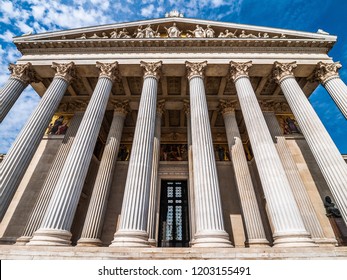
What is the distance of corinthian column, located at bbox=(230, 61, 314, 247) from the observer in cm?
732

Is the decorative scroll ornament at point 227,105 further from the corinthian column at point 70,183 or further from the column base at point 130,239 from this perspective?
the column base at point 130,239

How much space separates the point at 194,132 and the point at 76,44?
10.7 meters

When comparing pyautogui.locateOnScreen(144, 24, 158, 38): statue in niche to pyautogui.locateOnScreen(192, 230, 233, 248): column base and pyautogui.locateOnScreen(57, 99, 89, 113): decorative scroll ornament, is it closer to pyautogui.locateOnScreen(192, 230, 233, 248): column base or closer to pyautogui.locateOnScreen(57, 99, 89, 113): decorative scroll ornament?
pyautogui.locateOnScreen(57, 99, 89, 113): decorative scroll ornament

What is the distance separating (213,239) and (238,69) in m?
10.6

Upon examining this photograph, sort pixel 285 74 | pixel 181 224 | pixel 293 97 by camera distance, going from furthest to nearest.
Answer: pixel 181 224 < pixel 285 74 < pixel 293 97

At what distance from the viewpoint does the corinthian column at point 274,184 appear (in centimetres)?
732

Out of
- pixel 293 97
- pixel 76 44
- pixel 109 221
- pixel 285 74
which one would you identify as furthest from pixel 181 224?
pixel 76 44

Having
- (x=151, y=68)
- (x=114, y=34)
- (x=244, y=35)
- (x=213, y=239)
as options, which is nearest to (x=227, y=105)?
(x=244, y=35)

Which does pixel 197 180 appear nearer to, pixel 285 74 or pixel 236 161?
pixel 236 161

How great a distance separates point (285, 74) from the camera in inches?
500

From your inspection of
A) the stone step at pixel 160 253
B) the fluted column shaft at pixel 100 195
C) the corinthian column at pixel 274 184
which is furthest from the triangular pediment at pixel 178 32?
the stone step at pixel 160 253

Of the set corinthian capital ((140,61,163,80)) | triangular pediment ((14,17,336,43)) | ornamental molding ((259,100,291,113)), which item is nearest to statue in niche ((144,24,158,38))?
triangular pediment ((14,17,336,43))

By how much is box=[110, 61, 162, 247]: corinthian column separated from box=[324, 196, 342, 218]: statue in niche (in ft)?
37.5
